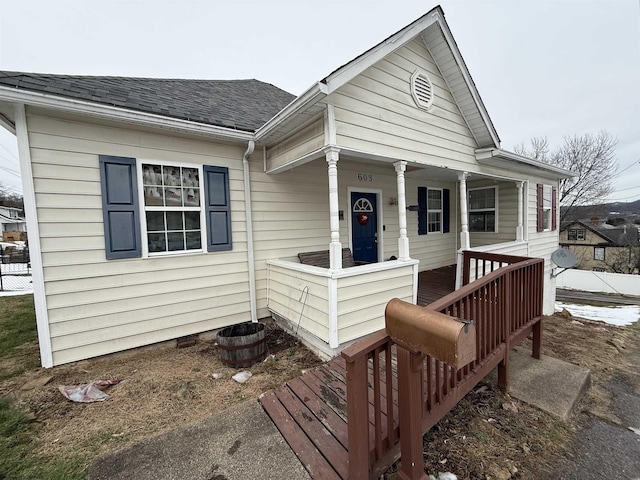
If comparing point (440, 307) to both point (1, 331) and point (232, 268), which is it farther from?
point (1, 331)

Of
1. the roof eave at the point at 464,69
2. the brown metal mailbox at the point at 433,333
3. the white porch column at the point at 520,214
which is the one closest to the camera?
the brown metal mailbox at the point at 433,333

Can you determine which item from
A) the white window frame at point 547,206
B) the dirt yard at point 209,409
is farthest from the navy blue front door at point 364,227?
the white window frame at point 547,206

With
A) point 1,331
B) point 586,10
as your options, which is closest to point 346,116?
point 1,331

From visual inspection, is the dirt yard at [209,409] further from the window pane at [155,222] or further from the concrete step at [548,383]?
the window pane at [155,222]

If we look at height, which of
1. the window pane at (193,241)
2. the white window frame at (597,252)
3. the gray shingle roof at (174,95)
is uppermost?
the gray shingle roof at (174,95)

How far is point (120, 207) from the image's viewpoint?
3.40m

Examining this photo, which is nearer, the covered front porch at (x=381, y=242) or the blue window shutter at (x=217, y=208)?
the covered front porch at (x=381, y=242)

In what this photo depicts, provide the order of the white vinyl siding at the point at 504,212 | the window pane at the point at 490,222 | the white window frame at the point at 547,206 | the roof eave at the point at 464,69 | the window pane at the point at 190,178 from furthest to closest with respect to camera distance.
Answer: the white window frame at the point at 547,206
the window pane at the point at 490,222
the white vinyl siding at the point at 504,212
the roof eave at the point at 464,69
the window pane at the point at 190,178

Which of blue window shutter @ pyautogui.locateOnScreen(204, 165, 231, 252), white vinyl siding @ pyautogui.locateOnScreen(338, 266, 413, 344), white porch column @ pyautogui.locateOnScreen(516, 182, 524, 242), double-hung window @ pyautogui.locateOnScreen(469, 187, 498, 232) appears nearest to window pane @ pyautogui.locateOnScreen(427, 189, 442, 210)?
double-hung window @ pyautogui.locateOnScreen(469, 187, 498, 232)

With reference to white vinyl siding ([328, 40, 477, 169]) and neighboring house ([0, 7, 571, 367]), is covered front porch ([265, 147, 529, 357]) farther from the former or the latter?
white vinyl siding ([328, 40, 477, 169])

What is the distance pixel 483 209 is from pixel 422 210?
86.1 inches

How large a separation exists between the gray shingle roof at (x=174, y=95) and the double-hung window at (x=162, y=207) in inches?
27.3

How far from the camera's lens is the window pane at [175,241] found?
378 cm

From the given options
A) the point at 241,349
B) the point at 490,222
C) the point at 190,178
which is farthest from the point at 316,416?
the point at 490,222
